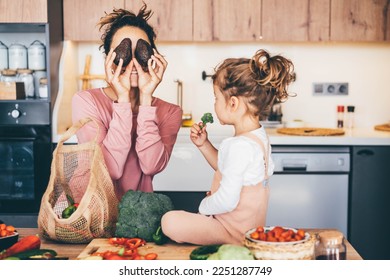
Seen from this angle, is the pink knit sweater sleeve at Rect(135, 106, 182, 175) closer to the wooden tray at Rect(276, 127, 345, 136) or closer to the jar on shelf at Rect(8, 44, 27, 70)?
the wooden tray at Rect(276, 127, 345, 136)

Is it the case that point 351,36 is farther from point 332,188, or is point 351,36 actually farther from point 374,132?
point 332,188

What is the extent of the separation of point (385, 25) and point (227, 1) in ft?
3.42

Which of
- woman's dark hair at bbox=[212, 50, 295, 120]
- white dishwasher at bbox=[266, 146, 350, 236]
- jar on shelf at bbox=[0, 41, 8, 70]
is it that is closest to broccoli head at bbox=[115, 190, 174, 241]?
woman's dark hair at bbox=[212, 50, 295, 120]

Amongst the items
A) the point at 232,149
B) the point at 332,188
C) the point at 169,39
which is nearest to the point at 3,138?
the point at 169,39

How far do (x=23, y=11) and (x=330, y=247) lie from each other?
2685 millimetres

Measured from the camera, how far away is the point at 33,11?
11.8 feet

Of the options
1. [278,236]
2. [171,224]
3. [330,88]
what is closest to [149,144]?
[171,224]

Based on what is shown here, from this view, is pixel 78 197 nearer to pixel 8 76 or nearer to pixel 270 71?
pixel 270 71

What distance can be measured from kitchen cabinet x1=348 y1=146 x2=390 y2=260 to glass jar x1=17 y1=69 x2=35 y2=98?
2.05m

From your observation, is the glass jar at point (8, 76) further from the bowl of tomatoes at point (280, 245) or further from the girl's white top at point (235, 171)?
the bowl of tomatoes at point (280, 245)

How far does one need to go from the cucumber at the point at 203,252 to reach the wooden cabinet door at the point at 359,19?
257 centimetres

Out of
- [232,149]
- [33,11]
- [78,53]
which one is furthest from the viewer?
[78,53]

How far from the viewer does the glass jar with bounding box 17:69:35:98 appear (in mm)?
3752

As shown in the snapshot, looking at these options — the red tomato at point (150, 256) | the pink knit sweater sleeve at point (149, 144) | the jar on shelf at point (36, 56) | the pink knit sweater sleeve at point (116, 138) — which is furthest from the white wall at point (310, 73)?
the red tomato at point (150, 256)
